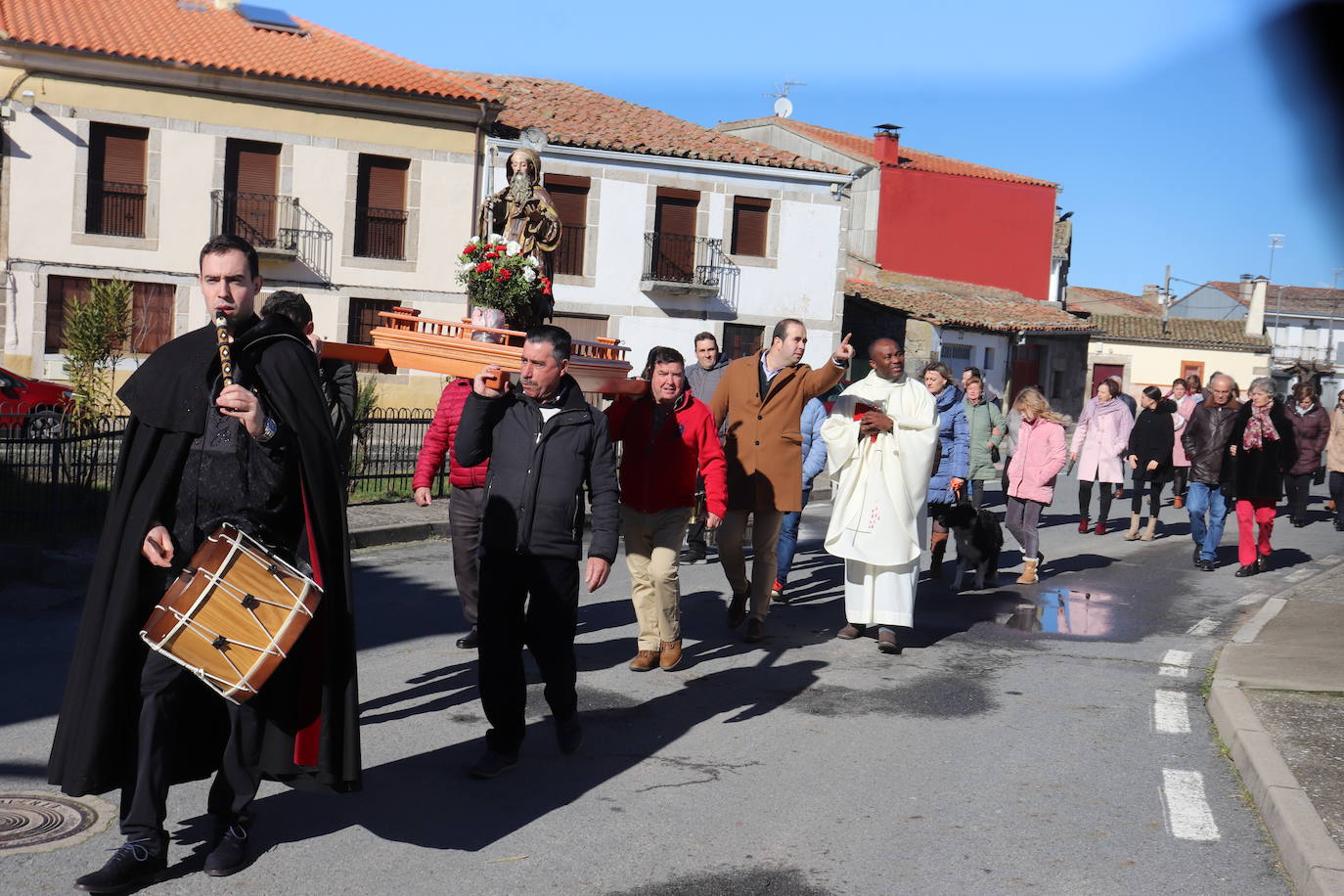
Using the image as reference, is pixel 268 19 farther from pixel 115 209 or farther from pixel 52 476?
pixel 52 476

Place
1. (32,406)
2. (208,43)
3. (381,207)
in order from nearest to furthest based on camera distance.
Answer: (32,406), (208,43), (381,207)

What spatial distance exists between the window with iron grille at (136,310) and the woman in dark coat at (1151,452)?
18.5 metres

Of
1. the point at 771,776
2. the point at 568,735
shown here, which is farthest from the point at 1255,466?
the point at 568,735

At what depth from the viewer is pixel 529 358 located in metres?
5.50

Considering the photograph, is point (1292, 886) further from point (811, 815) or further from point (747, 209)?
point (747, 209)

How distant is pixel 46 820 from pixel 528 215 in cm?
481

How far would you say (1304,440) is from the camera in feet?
54.9

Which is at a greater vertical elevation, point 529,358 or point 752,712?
point 529,358

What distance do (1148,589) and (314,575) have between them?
8780mm

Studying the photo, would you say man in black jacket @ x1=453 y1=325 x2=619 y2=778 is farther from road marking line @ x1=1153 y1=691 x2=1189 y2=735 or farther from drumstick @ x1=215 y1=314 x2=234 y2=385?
A: road marking line @ x1=1153 y1=691 x2=1189 y2=735

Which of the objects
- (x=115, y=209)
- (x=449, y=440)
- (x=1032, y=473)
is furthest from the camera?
(x=115, y=209)

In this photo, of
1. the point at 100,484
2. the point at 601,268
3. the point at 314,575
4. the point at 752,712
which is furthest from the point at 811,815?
the point at 601,268

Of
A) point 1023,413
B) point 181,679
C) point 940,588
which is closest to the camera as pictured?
point 181,679

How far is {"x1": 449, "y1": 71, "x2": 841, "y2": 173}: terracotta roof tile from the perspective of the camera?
3005 centimetres
